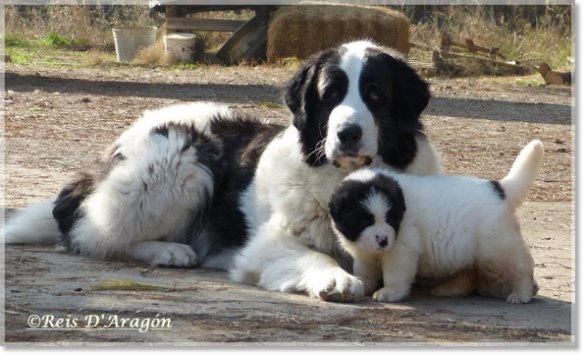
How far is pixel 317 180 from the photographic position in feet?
17.5

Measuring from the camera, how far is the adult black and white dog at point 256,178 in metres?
5.09

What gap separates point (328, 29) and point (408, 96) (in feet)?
46.6

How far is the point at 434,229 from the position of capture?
15.7 feet

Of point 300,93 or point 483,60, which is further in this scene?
point 483,60

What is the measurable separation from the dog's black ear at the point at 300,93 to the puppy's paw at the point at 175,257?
113 cm

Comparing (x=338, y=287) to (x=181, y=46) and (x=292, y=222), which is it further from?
(x=181, y=46)

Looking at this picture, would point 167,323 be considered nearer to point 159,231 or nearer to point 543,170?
point 159,231

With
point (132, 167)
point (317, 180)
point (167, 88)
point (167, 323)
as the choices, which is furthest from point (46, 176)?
point (167, 88)

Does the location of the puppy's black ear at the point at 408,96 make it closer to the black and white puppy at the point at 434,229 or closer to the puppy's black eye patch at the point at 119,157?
the black and white puppy at the point at 434,229

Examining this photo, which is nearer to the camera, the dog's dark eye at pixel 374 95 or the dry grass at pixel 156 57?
the dog's dark eye at pixel 374 95

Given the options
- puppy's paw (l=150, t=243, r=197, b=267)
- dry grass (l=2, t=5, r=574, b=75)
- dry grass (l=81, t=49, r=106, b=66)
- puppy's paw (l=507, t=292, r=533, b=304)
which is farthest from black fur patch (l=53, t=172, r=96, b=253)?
dry grass (l=2, t=5, r=574, b=75)

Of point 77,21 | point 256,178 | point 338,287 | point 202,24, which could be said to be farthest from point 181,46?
point 338,287

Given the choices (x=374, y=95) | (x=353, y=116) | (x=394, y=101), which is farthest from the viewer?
(x=394, y=101)

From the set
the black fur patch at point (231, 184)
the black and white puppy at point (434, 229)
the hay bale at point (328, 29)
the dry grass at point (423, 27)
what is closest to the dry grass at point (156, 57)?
the dry grass at point (423, 27)
